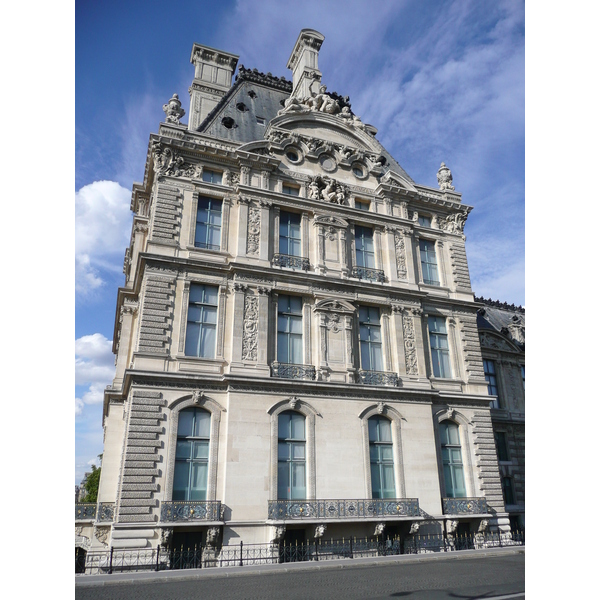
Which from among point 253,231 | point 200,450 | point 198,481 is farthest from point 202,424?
point 253,231

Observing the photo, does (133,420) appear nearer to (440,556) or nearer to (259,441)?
(259,441)

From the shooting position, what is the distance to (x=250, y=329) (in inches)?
784

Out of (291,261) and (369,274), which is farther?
(369,274)

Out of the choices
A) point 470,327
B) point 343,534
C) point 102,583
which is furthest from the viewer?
point 470,327

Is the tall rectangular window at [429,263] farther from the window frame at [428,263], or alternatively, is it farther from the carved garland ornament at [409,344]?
the carved garland ornament at [409,344]

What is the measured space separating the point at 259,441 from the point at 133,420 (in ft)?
14.4

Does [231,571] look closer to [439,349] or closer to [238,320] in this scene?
[238,320]

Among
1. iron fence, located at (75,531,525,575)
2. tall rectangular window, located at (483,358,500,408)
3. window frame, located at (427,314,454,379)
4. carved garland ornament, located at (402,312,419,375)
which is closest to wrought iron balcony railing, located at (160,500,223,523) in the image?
iron fence, located at (75,531,525,575)

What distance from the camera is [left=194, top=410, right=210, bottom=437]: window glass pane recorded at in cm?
1811

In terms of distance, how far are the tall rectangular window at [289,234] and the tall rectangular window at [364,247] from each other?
2.95 meters

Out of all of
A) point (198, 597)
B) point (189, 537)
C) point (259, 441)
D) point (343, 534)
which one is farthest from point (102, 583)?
point (343, 534)

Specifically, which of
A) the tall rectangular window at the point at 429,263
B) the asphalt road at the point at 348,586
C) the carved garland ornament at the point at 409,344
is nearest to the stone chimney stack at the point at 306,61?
the tall rectangular window at the point at 429,263

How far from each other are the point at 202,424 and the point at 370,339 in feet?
26.7

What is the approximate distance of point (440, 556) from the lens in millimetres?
16781
